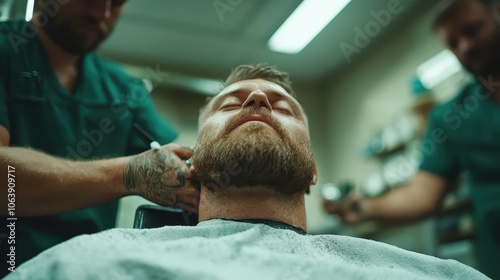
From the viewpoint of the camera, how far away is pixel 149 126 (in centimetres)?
171

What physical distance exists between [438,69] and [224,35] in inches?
59.0

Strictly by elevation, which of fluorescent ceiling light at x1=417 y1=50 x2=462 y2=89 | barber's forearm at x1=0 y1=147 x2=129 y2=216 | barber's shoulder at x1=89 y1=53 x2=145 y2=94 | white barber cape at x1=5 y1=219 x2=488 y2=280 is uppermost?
fluorescent ceiling light at x1=417 y1=50 x2=462 y2=89

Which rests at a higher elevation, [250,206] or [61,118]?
[61,118]

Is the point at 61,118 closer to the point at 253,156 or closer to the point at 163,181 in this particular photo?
the point at 163,181

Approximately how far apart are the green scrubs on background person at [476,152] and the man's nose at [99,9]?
1641 millimetres

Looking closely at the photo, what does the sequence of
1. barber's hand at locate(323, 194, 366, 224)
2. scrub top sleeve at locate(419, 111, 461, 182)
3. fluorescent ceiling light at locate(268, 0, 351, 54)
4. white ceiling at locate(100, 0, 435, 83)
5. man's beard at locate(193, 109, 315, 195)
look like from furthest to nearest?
white ceiling at locate(100, 0, 435, 83) → fluorescent ceiling light at locate(268, 0, 351, 54) → barber's hand at locate(323, 194, 366, 224) → scrub top sleeve at locate(419, 111, 461, 182) → man's beard at locate(193, 109, 315, 195)

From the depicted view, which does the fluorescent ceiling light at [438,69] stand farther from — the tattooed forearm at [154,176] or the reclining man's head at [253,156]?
the tattooed forearm at [154,176]

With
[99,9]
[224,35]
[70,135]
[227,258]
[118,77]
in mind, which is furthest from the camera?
[224,35]

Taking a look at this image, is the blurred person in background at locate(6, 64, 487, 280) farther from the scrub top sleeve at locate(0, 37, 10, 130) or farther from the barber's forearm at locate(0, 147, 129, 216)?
the scrub top sleeve at locate(0, 37, 10, 130)
